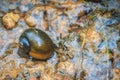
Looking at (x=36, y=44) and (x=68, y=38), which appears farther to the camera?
(x=68, y=38)

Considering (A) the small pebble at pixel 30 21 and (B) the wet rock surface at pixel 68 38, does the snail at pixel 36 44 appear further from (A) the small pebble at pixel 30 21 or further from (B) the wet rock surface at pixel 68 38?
(A) the small pebble at pixel 30 21

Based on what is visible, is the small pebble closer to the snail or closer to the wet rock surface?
the wet rock surface

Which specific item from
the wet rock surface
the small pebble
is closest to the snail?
the wet rock surface

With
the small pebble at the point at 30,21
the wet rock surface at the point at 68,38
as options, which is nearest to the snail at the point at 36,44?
the wet rock surface at the point at 68,38

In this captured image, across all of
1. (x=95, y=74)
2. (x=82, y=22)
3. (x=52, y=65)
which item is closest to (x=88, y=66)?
(x=95, y=74)

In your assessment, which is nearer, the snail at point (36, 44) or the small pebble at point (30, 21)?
the snail at point (36, 44)

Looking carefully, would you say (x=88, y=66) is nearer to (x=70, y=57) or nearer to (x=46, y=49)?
(x=70, y=57)
